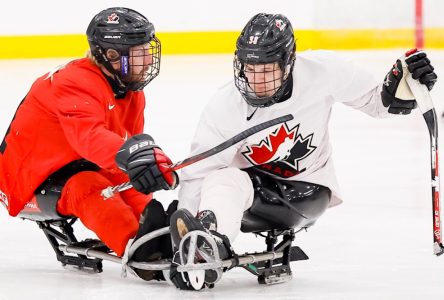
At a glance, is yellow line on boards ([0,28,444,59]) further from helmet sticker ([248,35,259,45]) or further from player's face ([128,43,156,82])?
helmet sticker ([248,35,259,45])

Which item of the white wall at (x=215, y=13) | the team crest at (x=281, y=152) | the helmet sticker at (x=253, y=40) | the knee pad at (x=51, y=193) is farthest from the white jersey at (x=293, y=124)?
the white wall at (x=215, y=13)

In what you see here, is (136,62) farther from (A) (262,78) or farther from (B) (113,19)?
(A) (262,78)

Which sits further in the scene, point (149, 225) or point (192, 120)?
point (192, 120)

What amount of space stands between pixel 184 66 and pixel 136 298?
6718 mm

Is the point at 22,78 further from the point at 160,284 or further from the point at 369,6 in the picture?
the point at 160,284

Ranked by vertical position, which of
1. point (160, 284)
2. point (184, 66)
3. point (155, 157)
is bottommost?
point (184, 66)

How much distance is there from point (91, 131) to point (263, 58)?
1.73 feet

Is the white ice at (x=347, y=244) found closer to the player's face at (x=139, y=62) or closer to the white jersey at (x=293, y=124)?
the white jersey at (x=293, y=124)

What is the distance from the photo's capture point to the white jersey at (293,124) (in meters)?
3.16

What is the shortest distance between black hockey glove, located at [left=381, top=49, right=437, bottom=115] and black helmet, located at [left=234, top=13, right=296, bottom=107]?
0.32m

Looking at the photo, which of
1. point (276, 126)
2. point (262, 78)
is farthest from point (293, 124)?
point (262, 78)

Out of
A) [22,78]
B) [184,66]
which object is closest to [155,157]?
[22,78]

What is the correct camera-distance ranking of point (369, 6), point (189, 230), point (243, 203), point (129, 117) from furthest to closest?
point (369, 6)
point (129, 117)
point (243, 203)
point (189, 230)

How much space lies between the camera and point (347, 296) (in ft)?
9.75
